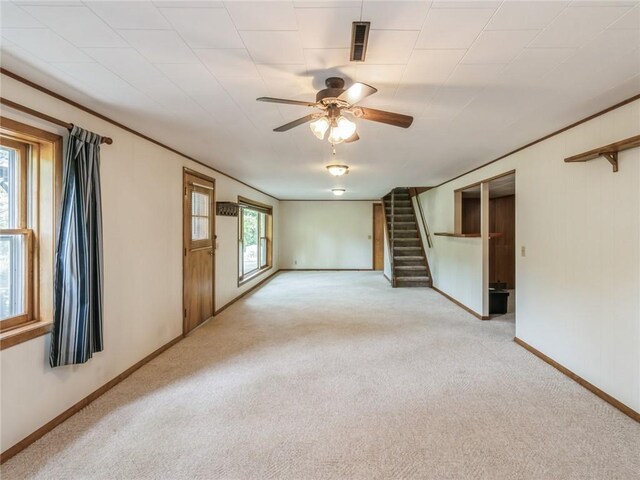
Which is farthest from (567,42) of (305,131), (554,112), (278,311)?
(278,311)

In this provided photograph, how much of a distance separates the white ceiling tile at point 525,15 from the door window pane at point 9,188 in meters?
2.83

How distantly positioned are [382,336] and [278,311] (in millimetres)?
1913

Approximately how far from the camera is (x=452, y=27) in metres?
1.42

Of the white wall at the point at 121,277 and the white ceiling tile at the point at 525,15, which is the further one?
the white wall at the point at 121,277

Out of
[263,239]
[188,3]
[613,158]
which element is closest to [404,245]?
[263,239]

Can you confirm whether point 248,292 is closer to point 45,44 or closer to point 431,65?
point 45,44

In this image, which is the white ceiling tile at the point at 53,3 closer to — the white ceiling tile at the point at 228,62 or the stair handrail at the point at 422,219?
the white ceiling tile at the point at 228,62

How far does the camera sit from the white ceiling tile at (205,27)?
1.32 metres

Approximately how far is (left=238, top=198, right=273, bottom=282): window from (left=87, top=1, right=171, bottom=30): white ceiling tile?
184 inches

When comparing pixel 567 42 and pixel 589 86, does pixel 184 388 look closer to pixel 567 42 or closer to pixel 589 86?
pixel 567 42

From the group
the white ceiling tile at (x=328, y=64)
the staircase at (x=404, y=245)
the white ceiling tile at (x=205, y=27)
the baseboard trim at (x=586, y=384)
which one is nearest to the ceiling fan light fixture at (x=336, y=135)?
the white ceiling tile at (x=328, y=64)

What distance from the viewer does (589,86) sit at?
1.98 m

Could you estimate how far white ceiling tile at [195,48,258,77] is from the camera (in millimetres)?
1615

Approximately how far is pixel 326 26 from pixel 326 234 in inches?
330
